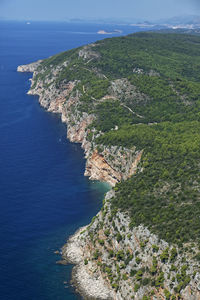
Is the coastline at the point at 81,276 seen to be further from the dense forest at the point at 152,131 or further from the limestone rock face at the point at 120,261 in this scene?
the dense forest at the point at 152,131

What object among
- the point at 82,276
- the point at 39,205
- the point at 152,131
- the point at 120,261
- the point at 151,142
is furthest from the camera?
the point at 152,131

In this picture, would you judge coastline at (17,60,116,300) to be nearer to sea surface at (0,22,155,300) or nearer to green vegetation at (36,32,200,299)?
sea surface at (0,22,155,300)

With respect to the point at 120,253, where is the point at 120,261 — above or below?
below

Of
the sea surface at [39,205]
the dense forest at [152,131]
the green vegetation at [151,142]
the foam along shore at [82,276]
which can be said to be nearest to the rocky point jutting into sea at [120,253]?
the foam along shore at [82,276]

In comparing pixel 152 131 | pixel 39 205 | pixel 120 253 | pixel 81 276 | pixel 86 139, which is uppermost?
pixel 152 131

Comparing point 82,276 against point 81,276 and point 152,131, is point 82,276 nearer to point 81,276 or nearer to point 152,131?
point 81,276

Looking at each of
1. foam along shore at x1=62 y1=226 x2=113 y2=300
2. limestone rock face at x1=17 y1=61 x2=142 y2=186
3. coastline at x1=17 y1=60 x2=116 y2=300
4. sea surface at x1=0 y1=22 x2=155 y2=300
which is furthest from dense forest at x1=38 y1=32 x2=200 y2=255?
sea surface at x1=0 y1=22 x2=155 y2=300

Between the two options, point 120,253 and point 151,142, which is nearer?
point 120,253

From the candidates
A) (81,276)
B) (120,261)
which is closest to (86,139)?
(81,276)

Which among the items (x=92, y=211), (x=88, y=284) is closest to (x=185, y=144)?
(x=92, y=211)

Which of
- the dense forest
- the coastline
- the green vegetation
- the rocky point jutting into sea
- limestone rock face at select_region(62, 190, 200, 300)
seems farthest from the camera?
the dense forest

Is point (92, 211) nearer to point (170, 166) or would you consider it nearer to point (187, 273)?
point (170, 166)
